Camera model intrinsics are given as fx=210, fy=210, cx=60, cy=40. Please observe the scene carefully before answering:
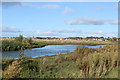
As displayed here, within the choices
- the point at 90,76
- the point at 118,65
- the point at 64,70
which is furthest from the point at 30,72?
the point at 118,65

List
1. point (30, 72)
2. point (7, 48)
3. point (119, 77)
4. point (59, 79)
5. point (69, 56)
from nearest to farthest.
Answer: point (59, 79) < point (119, 77) < point (30, 72) < point (69, 56) < point (7, 48)

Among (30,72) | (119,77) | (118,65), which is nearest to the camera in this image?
(119,77)

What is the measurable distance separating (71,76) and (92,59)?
7.14 ft

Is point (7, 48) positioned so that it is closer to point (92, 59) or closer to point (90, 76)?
point (92, 59)

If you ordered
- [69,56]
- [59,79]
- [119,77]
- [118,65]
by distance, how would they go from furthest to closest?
1. [69,56]
2. [118,65]
3. [119,77]
4. [59,79]

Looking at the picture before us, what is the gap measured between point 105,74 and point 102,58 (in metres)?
1.52

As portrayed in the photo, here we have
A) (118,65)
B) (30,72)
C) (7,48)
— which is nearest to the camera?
(30,72)

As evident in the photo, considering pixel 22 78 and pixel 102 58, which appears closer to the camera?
pixel 22 78

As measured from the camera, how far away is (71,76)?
7.39 m

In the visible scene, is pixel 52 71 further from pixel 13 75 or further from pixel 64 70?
pixel 13 75

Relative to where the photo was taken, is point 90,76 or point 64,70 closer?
point 90,76

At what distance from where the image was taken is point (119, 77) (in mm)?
7613

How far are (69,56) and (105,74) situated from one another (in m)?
3.87

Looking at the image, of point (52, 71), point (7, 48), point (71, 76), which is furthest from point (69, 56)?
point (7, 48)
